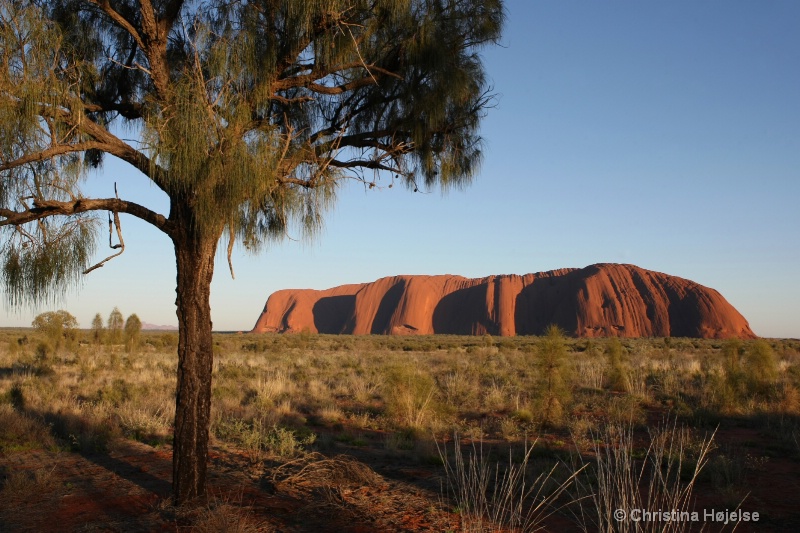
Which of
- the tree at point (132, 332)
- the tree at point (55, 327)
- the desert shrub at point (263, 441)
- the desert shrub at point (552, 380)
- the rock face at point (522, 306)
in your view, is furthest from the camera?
the rock face at point (522, 306)

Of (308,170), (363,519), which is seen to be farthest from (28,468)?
(308,170)

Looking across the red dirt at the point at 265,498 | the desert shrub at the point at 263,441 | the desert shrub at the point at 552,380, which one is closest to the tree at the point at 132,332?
the desert shrub at the point at 263,441

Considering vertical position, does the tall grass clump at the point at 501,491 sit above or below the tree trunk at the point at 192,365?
below

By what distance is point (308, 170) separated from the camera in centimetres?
568

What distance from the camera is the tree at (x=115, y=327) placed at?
3146cm

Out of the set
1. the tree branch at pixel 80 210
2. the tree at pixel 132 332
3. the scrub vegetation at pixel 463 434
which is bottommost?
the scrub vegetation at pixel 463 434

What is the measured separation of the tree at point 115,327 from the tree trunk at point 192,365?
29.7 meters

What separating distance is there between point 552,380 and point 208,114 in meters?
8.33

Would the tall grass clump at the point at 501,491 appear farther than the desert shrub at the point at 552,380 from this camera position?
No

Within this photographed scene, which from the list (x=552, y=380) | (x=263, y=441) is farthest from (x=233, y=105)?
(x=552, y=380)

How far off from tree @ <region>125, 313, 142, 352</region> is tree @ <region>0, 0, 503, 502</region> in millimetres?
26428

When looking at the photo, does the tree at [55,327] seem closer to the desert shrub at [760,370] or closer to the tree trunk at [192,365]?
the tree trunk at [192,365]

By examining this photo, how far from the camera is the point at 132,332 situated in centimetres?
3059

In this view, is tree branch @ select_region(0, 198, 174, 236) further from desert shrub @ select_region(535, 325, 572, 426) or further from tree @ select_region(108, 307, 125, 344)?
tree @ select_region(108, 307, 125, 344)
